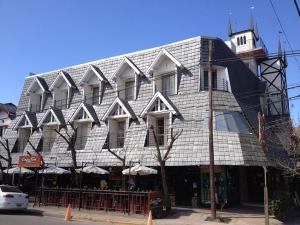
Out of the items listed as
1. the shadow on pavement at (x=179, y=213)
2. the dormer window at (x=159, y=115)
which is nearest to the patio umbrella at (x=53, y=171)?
the dormer window at (x=159, y=115)

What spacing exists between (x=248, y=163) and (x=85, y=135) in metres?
13.3

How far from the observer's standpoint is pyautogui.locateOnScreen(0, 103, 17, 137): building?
36.4 meters

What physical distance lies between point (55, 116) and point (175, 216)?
47.0 ft

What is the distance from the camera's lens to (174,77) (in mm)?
25203

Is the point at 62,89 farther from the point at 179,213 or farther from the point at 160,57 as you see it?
the point at 179,213

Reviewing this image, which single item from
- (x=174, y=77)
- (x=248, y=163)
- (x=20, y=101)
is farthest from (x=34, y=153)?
(x=248, y=163)

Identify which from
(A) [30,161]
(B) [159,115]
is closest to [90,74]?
(B) [159,115]

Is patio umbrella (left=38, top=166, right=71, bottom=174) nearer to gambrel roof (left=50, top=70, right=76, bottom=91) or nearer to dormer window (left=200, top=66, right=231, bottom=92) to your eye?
gambrel roof (left=50, top=70, right=76, bottom=91)

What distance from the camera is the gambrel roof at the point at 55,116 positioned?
28.6 meters

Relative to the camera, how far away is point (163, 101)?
23656 millimetres

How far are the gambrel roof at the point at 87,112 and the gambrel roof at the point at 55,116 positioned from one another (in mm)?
1071

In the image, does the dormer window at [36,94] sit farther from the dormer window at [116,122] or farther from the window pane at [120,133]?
the window pane at [120,133]

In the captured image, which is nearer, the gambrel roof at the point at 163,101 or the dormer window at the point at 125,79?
the gambrel roof at the point at 163,101

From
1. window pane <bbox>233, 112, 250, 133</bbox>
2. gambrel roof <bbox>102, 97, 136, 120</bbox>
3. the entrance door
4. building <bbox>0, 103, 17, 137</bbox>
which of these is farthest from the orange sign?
the entrance door
